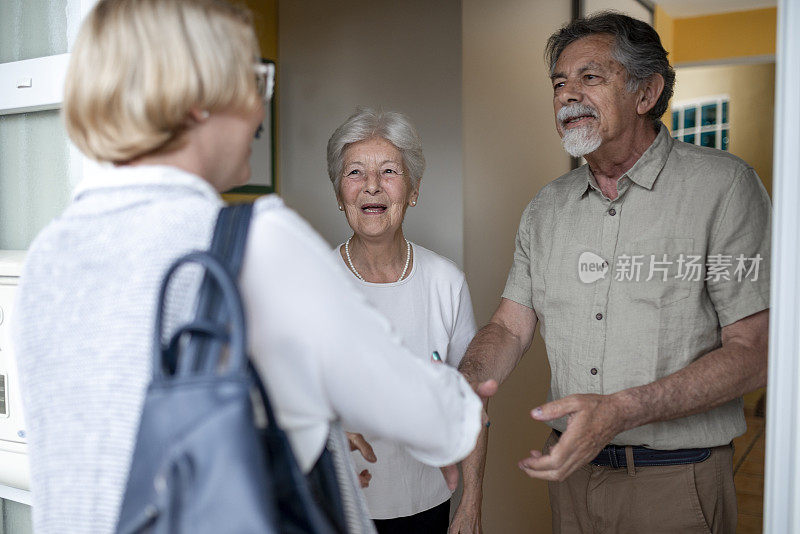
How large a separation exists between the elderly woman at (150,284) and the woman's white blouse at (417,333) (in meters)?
1.17

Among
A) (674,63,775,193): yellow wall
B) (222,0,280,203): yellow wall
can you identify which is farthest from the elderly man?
(674,63,775,193): yellow wall

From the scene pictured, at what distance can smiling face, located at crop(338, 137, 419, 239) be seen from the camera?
7.36 feet

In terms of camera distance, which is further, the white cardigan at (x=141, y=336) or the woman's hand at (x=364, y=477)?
the woman's hand at (x=364, y=477)

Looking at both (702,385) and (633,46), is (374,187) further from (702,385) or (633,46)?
(702,385)

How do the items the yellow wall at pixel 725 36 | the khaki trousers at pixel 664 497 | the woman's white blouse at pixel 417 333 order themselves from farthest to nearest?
1. the yellow wall at pixel 725 36
2. the woman's white blouse at pixel 417 333
3. the khaki trousers at pixel 664 497

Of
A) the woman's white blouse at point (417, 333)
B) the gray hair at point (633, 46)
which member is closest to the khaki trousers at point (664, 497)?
the woman's white blouse at point (417, 333)

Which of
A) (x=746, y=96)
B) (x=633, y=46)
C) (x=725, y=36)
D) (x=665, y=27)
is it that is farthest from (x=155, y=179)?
(x=746, y=96)

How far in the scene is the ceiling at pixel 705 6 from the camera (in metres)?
5.98

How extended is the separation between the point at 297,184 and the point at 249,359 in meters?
2.57

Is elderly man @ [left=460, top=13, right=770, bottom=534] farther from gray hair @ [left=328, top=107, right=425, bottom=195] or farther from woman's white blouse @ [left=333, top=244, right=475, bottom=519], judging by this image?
gray hair @ [left=328, top=107, right=425, bottom=195]

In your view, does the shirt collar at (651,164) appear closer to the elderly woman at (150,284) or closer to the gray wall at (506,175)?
the gray wall at (506,175)

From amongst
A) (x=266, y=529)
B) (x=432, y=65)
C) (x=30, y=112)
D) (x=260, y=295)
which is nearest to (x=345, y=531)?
(x=266, y=529)

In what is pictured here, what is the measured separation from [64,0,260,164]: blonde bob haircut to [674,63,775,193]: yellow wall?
265 inches

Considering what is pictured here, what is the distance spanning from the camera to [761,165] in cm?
678
